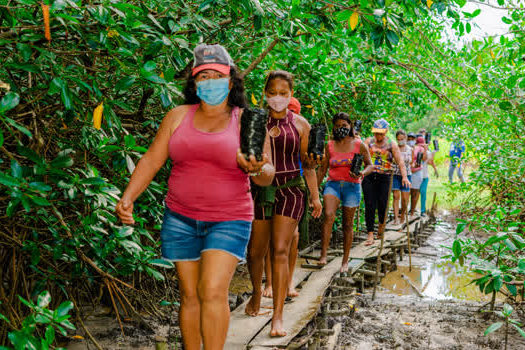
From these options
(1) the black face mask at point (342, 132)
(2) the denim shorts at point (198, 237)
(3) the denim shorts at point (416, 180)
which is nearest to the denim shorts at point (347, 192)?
(1) the black face mask at point (342, 132)

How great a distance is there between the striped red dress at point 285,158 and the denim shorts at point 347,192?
2360 mm

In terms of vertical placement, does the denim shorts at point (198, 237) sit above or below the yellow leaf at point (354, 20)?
below

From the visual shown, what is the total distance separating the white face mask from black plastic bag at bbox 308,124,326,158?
323 mm

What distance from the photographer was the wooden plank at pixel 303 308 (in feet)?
14.0

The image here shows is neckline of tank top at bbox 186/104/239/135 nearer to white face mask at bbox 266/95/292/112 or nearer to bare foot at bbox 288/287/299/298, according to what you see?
white face mask at bbox 266/95/292/112

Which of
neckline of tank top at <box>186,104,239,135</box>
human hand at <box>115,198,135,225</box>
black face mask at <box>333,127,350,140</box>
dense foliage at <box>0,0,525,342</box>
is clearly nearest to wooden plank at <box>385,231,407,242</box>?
black face mask at <box>333,127,350,140</box>

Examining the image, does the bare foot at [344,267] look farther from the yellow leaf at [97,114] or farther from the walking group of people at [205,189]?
the yellow leaf at [97,114]

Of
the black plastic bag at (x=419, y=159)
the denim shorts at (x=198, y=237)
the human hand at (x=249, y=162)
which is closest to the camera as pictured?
the human hand at (x=249, y=162)

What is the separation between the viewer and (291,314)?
505cm

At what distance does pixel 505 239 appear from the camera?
416 centimetres

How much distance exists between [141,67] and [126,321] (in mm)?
2745

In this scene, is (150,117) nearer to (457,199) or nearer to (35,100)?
(35,100)

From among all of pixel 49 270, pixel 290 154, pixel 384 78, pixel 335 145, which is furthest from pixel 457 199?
pixel 49 270

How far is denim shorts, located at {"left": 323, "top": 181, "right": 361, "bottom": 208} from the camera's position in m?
6.88
